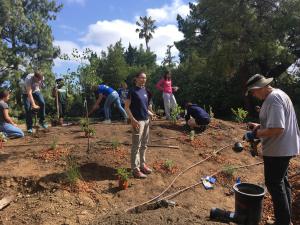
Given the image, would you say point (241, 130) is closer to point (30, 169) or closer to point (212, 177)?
point (212, 177)

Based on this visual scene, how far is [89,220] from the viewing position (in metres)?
5.04

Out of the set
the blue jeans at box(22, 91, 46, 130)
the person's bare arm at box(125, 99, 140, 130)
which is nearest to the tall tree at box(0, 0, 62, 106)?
the blue jeans at box(22, 91, 46, 130)

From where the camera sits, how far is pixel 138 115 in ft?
20.3

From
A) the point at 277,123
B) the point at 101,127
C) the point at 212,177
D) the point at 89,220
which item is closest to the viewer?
the point at 277,123

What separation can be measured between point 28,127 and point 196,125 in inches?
167

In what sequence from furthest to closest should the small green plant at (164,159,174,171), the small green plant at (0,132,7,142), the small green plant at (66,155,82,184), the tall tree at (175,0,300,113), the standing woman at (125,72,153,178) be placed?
the tall tree at (175,0,300,113)
the small green plant at (0,132,7,142)
the small green plant at (164,159,174,171)
the standing woman at (125,72,153,178)
the small green plant at (66,155,82,184)

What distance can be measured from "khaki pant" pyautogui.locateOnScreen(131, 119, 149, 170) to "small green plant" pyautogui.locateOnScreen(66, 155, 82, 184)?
92cm

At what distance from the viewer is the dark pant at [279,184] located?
168 inches

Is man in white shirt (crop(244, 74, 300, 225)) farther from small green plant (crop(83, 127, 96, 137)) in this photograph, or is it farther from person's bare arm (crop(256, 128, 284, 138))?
small green plant (crop(83, 127, 96, 137))

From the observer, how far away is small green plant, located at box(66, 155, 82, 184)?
582cm

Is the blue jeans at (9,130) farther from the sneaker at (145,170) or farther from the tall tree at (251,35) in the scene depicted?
the tall tree at (251,35)

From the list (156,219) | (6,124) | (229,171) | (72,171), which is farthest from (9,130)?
(156,219)

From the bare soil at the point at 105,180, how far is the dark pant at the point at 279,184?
0.84 m

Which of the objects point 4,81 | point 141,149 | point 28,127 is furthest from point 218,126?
point 4,81
